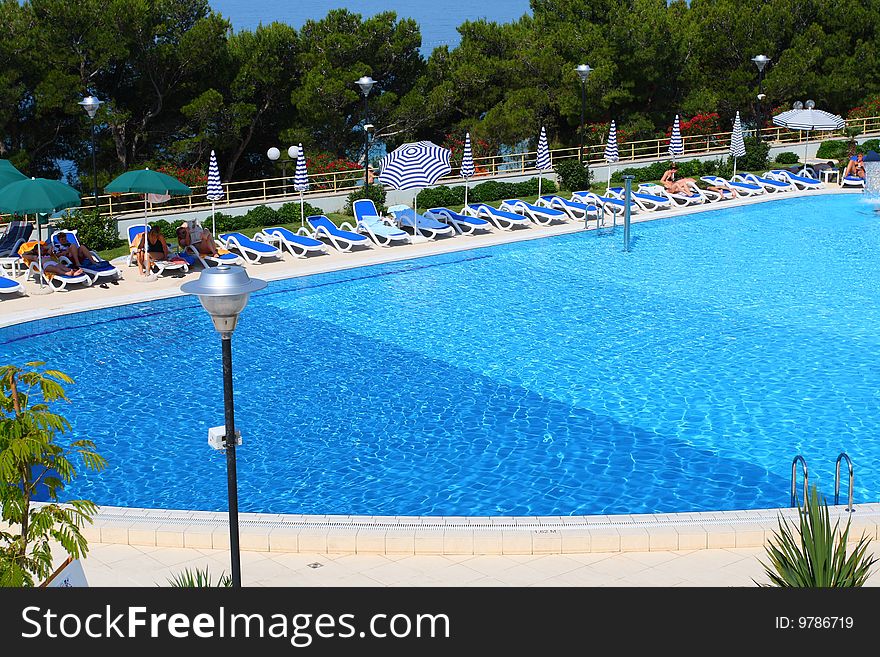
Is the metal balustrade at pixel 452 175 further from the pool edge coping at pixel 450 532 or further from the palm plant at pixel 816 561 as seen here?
the palm plant at pixel 816 561

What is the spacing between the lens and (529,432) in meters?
12.8

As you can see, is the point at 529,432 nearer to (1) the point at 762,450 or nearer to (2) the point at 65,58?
(1) the point at 762,450

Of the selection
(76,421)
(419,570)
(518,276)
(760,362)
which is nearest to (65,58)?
(518,276)

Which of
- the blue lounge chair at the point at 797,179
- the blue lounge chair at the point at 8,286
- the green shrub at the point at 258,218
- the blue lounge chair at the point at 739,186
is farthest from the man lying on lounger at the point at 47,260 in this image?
the blue lounge chair at the point at 797,179

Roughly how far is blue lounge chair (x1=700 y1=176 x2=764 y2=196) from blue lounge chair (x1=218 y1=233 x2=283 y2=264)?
12906 millimetres

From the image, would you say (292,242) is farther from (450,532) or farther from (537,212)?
(450,532)

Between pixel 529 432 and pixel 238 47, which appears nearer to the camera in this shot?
pixel 529 432

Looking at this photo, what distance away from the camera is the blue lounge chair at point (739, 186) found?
28969mm

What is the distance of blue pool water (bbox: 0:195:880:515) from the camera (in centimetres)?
1143

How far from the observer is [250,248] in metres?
21.5

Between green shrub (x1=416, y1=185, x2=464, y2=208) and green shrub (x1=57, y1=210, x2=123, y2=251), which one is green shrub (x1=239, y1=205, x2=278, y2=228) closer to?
green shrub (x1=57, y1=210, x2=123, y2=251)
